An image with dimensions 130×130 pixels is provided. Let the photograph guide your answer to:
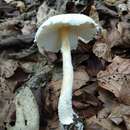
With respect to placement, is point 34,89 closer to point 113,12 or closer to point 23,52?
point 23,52

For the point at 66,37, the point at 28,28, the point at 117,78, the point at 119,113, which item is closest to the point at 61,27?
the point at 66,37

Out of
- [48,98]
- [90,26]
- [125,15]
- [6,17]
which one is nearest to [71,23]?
[90,26]

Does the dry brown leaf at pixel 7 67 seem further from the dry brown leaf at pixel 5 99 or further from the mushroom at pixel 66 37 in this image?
the mushroom at pixel 66 37

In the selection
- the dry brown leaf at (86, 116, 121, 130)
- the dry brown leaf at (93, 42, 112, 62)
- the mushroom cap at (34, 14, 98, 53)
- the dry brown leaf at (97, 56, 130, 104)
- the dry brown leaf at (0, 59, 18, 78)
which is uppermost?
the mushroom cap at (34, 14, 98, 53)

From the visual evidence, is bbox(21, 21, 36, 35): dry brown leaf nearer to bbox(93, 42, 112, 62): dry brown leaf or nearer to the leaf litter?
the leaf litter

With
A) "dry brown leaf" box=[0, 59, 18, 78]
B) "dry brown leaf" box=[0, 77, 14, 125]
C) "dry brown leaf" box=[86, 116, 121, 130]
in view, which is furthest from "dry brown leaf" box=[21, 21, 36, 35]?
"dry brown leaf" box=[86, 116, 121, 130]
